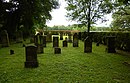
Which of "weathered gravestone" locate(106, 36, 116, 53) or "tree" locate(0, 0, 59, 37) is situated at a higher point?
"tree" locate(0, 0, 59, 37)

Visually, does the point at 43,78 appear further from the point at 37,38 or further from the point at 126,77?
the point at 37,38

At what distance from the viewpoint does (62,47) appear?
60.0 ft

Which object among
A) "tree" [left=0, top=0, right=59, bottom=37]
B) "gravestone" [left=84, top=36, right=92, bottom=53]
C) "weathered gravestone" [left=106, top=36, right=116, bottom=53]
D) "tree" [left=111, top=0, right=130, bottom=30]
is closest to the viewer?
"weathered gravestone" [left=106, top=36, right=116, bottom=53]

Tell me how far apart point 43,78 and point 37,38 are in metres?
10.1

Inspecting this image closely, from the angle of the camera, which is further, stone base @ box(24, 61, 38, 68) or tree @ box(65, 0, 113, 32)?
tree @ box(65, 0, 113, 32)

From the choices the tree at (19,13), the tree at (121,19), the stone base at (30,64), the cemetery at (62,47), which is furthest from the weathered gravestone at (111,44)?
the tree at (121,19)

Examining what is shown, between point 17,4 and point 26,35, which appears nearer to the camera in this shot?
point 17,4

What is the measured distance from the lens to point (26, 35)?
27.2 meters

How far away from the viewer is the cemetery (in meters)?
7.25

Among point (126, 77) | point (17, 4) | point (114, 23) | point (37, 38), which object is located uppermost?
point (17, 4)

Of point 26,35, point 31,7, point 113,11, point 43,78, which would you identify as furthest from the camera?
point 113,11

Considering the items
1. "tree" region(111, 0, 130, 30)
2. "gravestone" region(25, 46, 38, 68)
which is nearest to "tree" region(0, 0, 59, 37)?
"tree" region(111, 0, 130, 30)

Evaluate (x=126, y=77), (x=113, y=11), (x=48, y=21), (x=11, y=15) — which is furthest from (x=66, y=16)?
(x=126, y=77)

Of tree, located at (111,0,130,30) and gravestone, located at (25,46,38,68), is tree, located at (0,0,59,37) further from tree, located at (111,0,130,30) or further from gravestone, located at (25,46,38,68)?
gravestone, located at (25,46,38,68)
